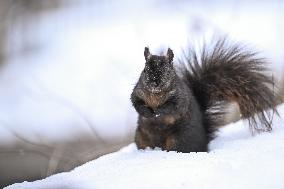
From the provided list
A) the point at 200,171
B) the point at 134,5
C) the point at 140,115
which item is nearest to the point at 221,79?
the point at 140,115

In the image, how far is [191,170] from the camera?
332 cm

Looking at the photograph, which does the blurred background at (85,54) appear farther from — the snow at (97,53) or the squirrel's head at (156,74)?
the squirrel's head at (156,74)

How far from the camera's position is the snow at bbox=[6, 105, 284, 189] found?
3199mm

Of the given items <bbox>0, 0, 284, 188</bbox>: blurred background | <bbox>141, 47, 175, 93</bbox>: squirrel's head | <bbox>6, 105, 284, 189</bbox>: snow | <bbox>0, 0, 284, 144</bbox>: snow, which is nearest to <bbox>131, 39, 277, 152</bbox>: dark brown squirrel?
<bbox>141, 47, 175, 93</bbox>: squirrel's head

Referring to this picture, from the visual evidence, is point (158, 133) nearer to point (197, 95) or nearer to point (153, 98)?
point (153, 98)

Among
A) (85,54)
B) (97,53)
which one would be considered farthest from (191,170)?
(85,54)

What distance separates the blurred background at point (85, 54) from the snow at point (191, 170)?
2.62m

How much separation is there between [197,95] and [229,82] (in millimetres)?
303

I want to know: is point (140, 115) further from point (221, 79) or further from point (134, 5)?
point (134, 5)

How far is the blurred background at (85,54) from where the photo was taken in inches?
325

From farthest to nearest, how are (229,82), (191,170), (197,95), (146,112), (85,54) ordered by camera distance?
(85,54), (197,95), (229,82), (146,112), (191,170)

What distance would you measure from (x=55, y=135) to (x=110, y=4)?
480 centimetres

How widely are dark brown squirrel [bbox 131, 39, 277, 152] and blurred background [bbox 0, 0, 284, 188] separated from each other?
1528 millimetres

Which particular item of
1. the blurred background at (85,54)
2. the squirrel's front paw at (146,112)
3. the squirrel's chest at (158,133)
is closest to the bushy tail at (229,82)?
the squirrel's chest at (158,133)
